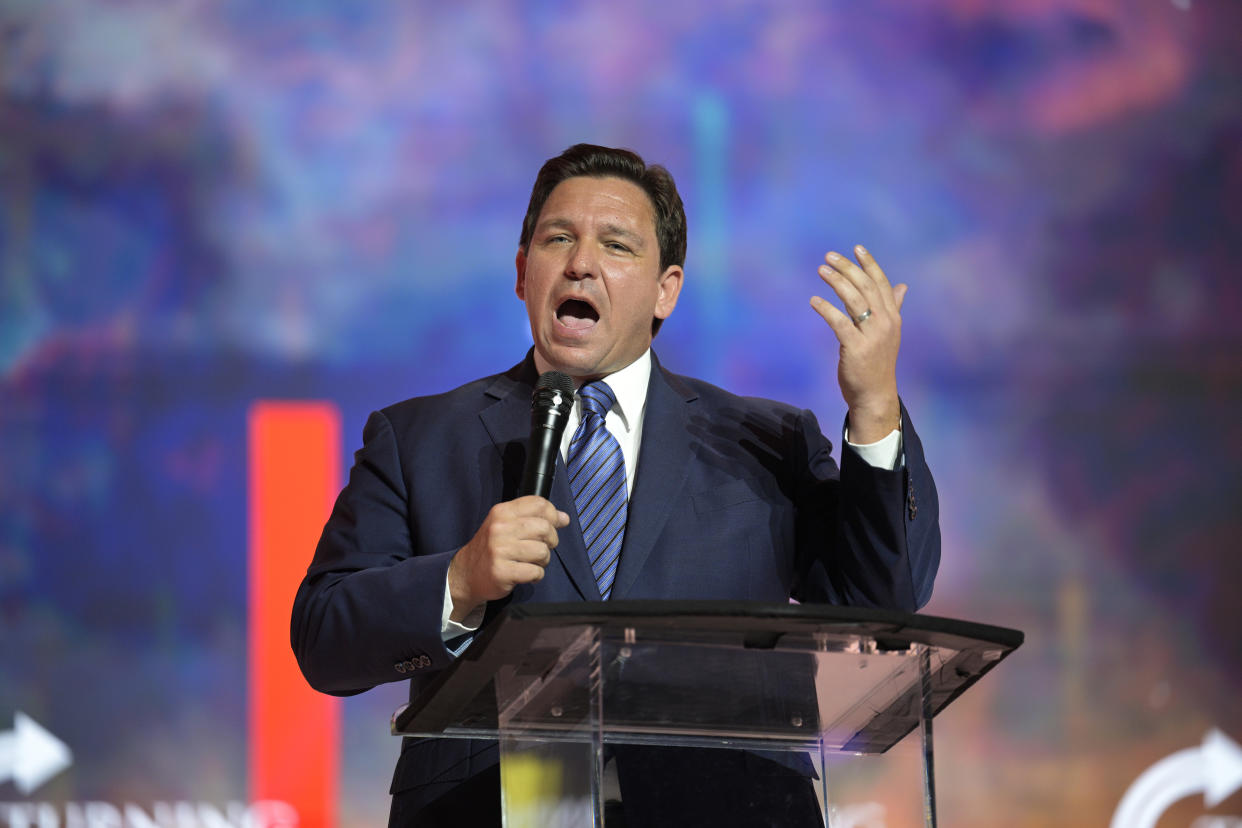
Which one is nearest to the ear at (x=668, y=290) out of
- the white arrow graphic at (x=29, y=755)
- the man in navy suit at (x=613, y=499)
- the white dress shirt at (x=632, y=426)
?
the man in navy suit at (x=613, y=499)

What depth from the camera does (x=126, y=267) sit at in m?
3.93

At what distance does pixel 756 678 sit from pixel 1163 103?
3506 millimetres

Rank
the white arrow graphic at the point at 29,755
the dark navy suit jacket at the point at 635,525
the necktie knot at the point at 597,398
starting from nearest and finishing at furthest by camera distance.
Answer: the dark navy suit jacket at the point at 635,525 < the necktie knot at the point at 597,398 < the white arrow graphic at the point at 29,755

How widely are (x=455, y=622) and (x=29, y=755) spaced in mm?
2446

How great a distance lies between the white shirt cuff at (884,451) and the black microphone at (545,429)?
0.41 metres

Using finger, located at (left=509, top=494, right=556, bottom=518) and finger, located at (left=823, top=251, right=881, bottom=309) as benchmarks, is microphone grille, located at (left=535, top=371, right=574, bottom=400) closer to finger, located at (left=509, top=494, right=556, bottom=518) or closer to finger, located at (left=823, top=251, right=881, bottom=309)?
finger, located at (left=509, top=494, right=556, bottom=518)

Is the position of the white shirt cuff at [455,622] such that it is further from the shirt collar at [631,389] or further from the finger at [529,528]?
the shirt collar at [631,389]

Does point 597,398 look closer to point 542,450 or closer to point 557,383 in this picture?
point 557,383

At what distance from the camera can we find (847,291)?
1801 mm

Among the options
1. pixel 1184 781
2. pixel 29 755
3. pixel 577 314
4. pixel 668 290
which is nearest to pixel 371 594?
pixel 577 314

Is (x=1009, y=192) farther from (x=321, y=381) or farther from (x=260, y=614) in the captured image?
(x=260, y=614)

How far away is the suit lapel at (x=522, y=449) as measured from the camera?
190 cm

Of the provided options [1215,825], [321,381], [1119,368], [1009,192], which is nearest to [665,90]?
[1009,192]

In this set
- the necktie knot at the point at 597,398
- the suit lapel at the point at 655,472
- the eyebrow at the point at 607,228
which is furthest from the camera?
the eyebrow at the point at 607,228
